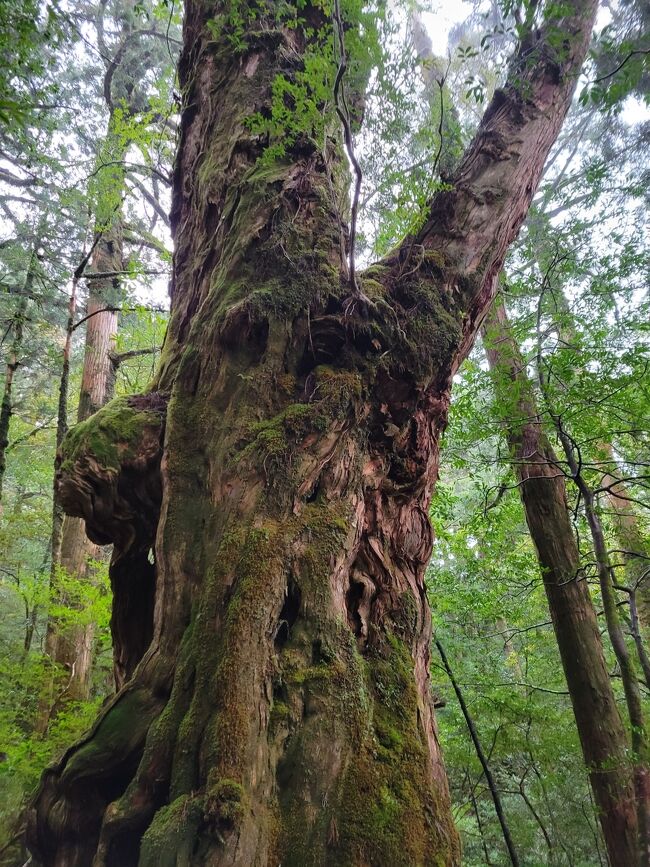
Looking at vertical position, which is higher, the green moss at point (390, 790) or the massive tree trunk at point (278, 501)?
the massive tree trunk at point (278, 501)

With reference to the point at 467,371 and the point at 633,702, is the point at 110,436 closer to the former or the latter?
the point at 633,702

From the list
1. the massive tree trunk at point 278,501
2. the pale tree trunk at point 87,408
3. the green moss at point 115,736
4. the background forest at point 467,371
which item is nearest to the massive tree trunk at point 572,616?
the background forest at point 467,371

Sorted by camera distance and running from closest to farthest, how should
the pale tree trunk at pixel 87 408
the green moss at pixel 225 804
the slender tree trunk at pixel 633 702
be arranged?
the green moss at pixel 225 804, the slender tree trunk at pixel 633 702, the pale tree trunk at pixel 87 408

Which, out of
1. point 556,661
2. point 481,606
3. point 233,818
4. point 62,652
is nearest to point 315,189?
point 233,818

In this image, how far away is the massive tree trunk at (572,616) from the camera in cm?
386

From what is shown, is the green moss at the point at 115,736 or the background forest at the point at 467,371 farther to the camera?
the background forest at the point at 467,371

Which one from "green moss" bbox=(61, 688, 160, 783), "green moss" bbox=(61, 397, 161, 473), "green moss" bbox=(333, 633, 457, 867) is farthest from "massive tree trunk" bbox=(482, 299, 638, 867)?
"green moss" bbox=(61, 688, 160, 783)

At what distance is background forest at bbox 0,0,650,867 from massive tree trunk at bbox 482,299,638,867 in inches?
3.5

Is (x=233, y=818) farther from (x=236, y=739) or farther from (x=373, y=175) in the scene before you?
(x=373, y=175)

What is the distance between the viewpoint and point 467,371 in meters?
6.39

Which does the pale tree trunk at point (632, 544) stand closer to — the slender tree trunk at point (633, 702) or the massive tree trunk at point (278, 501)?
the slender tree trunk at point (633, 702)

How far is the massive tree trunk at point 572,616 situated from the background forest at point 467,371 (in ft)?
0.29

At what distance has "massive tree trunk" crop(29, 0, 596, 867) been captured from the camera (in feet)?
5.72

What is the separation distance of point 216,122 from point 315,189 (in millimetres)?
1145
